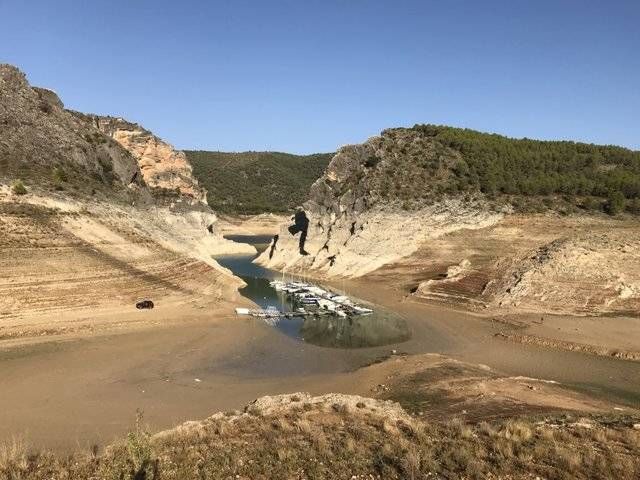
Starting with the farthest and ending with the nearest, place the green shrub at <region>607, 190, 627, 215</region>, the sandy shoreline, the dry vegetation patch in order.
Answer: the green shrub at <region>607, 190, 627, 215</region> → the sandy shoreline → the dry vegetation patch

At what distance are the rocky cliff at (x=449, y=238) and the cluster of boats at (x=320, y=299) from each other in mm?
7281

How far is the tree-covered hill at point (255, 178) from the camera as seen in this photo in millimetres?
156000

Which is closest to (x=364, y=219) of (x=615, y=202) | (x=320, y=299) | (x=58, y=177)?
(x=320, y=299)

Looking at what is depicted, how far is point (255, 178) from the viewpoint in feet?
582

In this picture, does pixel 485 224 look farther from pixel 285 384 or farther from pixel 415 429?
pixel 415 429

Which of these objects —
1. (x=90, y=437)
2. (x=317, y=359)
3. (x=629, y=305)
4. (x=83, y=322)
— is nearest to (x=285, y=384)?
(x=317, y=359)

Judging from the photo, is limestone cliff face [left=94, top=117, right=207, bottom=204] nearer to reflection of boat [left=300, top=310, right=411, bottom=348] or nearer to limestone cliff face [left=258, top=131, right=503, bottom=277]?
limestone cliff face [left=258, top=131, right=503, bottom=277]

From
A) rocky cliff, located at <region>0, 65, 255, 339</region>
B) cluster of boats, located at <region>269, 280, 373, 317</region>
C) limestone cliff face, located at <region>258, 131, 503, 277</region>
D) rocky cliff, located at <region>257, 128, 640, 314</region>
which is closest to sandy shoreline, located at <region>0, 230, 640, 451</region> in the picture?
rocky cliff, located at <region>0, 65, 255, 339</region>

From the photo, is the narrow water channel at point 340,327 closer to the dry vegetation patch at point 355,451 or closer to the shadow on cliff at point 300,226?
the dry vegetation patch at point 355,451

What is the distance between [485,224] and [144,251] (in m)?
35.8

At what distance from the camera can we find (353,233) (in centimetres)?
6588

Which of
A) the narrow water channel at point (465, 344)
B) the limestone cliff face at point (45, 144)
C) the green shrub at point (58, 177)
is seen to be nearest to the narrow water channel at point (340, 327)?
the narrow water channel at point (465, 344)

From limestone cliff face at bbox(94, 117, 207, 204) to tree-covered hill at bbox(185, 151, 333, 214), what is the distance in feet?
203

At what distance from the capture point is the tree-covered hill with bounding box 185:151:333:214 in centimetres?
15600
